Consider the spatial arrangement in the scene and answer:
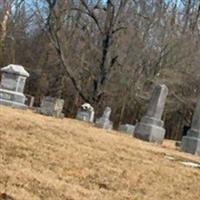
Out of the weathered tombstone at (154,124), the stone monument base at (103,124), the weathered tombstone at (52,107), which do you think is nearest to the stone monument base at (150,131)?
the weathered tombstone at (154,124)

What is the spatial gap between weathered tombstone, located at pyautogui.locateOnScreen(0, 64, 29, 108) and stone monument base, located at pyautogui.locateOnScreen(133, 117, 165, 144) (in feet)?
17.8

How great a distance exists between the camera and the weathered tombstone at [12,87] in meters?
21.8

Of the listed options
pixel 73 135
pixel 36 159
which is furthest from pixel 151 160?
pixel 36 159

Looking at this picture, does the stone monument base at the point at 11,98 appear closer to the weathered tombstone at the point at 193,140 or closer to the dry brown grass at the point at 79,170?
Result: the weathered tombstone at the point at 193,140

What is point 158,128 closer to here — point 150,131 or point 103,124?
point 150,131

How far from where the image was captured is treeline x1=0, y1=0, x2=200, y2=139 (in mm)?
33531

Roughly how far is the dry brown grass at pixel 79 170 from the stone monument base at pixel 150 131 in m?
5.97

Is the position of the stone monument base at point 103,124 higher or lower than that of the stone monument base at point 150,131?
lower

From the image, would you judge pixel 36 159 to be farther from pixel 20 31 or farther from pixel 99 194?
pixel 20 31

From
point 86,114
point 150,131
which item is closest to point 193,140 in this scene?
point 150,131

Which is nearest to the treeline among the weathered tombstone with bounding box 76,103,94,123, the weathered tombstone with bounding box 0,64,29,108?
the weathered tombstone with bounding box 76,103,94,123

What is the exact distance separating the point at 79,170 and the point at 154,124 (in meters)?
10.2

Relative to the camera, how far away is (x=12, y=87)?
2209cm

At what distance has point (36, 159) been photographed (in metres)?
8.35
